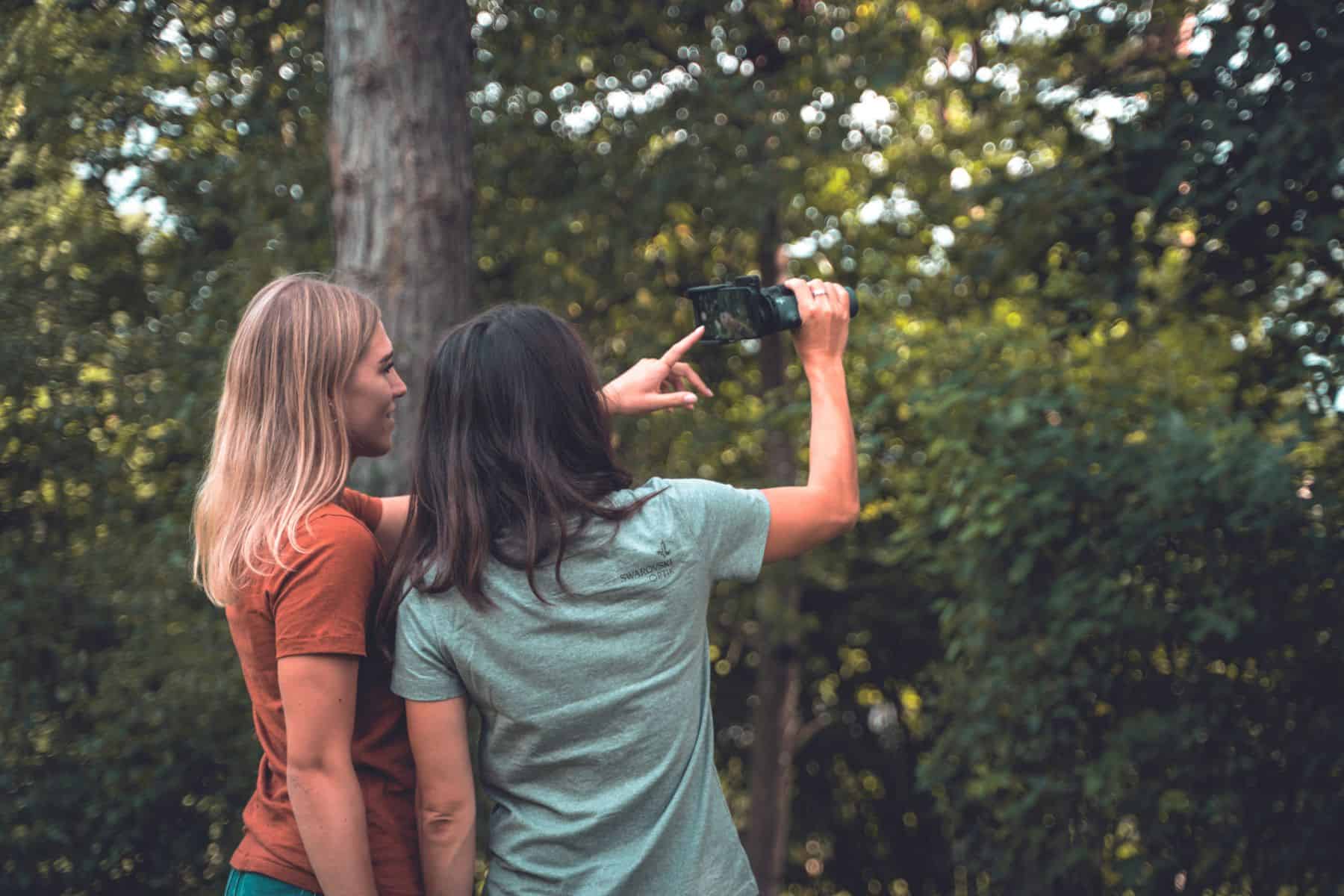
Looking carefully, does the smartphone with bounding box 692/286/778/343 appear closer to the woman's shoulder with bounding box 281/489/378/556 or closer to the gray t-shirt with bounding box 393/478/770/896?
the gray t-shirt with bounding box 393/478/770/896

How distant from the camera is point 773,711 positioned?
786 cm

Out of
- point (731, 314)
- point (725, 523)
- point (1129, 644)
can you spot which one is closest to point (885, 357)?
point (1129, 644)

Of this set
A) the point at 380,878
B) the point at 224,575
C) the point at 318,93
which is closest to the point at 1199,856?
the point at 380,878

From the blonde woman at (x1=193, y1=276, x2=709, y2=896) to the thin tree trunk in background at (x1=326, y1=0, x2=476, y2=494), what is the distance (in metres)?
1.87

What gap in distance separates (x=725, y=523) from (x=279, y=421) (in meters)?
0.73

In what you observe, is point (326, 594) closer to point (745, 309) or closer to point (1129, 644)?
point (745, 309)

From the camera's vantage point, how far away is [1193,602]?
4.26 m

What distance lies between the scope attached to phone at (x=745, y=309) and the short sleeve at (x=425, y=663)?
0.72 meters

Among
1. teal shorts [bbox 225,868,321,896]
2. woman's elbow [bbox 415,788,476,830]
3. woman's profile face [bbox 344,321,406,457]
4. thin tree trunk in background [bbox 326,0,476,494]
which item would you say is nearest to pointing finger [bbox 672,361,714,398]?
woman's profile face [bbox 344,321,406,457]

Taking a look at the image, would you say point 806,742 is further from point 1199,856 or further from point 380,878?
point 380,878

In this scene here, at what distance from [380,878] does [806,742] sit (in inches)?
271

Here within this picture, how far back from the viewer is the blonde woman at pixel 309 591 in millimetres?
1777

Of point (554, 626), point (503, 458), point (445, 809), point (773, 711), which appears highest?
point (503, 458)

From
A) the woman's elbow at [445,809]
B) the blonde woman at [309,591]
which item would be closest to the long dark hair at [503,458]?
the blonde woman at [309,591]
